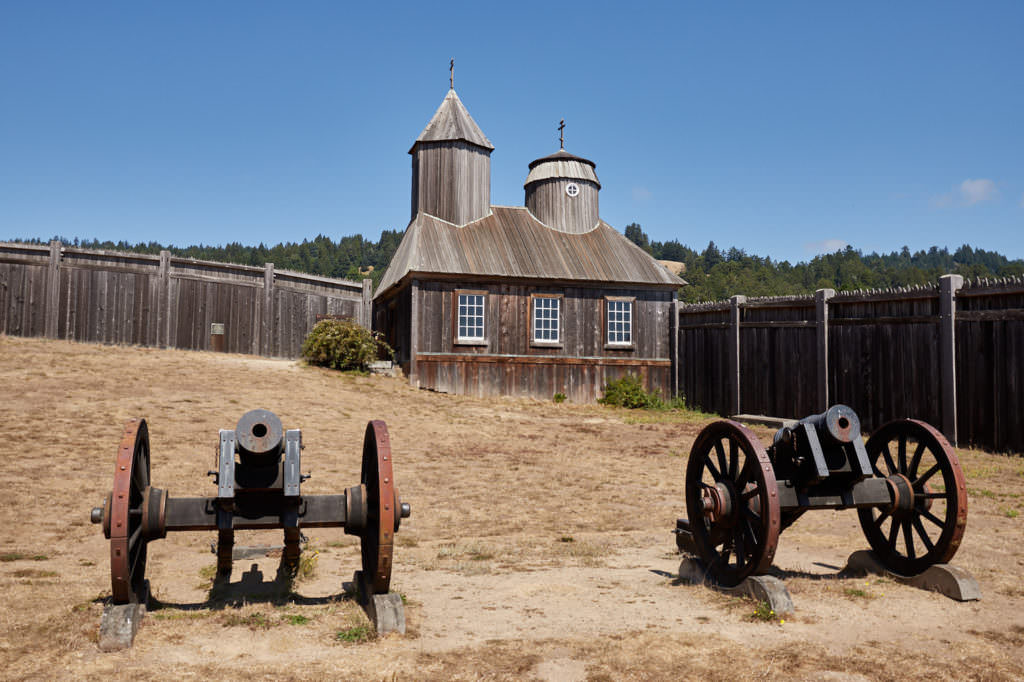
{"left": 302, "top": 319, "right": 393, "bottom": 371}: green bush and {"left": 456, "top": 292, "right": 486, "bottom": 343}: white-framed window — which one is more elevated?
{"left": 456, "top": 292, "right": 486, "bottom": 343}: white-framed window

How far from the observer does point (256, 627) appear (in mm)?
4547

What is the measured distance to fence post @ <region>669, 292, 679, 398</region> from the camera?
65.9 ft

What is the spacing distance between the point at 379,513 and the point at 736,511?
2706 mm

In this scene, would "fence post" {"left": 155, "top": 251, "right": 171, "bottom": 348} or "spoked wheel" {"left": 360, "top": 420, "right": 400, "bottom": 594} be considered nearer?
"spoked wheel" {"left": 360, "top": 420, "right": 400, "bottom": 594}

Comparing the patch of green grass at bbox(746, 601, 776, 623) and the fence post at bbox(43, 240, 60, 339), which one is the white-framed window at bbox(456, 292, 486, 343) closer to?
the fence post at bbox(43, 240, 60, 339)

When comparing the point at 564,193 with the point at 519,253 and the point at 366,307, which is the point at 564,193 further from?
the point at 366,307

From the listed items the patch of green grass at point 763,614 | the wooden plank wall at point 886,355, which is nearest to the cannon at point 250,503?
the patch of green grass at point 763,614

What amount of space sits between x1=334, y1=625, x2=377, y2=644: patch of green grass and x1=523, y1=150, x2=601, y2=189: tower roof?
19.3 m

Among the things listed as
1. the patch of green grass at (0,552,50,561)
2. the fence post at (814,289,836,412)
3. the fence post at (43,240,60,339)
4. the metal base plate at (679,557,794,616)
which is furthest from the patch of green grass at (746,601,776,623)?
the fence post at (43,240,60,339)

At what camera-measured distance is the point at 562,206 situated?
22.5 m

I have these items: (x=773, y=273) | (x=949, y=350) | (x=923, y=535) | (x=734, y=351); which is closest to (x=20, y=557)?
(x=923, y=535)

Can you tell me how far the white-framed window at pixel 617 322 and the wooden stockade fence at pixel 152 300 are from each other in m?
9.07

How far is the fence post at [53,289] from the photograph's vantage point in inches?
756

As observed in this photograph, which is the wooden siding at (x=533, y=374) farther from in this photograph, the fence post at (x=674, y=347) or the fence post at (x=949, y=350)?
A: the fence post at (x=949, y=350)
